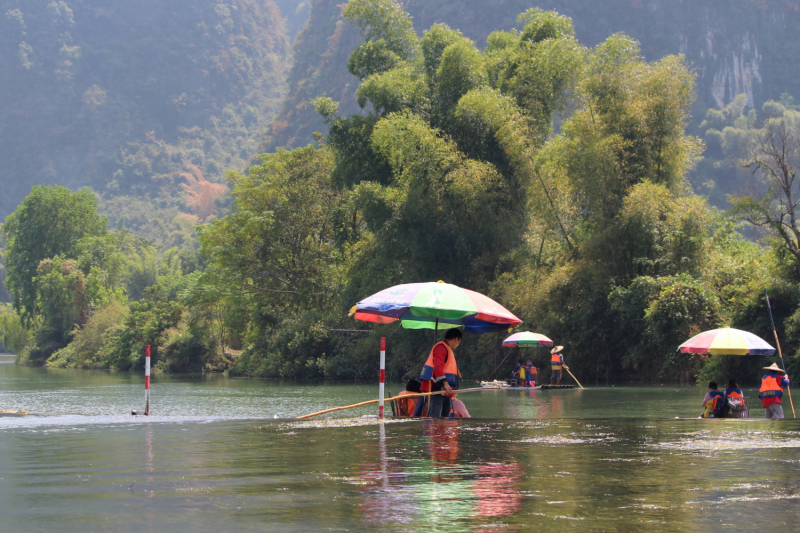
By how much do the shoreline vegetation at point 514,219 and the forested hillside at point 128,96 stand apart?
385 feet

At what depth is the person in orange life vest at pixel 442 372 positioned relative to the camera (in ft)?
36.9

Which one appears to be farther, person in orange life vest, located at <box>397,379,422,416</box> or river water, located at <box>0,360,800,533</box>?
person in orange life vest, located at <box>397,379,422,416</box>

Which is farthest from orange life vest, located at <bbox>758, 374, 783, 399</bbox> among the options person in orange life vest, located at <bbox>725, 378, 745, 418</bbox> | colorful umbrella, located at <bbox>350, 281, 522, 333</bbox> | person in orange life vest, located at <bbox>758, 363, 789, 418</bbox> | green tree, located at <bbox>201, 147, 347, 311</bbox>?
green tree, located at <bbox>201, 147, 347, 311</bbox>

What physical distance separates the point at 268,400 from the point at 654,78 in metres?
17.7

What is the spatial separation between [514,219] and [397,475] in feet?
90.0

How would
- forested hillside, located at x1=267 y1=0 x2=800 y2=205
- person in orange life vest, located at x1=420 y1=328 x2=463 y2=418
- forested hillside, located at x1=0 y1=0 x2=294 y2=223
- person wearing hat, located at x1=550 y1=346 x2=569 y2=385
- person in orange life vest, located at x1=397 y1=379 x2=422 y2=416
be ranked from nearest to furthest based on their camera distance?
1. person in orange life vest, located at x1=420 y1=328 x2=463 y2=418
2. person in orange life vest, located at x1=397 y1=379 x2=422 y2=416
3. person wearing hat, located at x1=550 y1=346 x2=569 y2=385
4. forested hillside, located at x1=267 y1=0 x2=800 y2=205
5. forested hillside, located at x1=0 y1=0 x2=294 y2=223

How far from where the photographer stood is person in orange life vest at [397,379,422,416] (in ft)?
41.1

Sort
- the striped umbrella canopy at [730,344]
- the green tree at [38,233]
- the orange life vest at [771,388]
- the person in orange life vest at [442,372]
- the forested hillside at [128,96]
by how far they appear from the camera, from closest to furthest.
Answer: the person in orange life vest at [442,372], the orange life vest at [771,388], the striped umbrella canopy at [730,344], the green tree at [38,233], the forested hillside at [128,96]

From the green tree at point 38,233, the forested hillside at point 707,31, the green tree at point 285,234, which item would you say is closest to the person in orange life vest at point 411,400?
the green tree at point 285,234

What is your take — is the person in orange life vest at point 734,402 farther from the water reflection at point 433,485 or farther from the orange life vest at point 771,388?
the water reflection at point 433,485

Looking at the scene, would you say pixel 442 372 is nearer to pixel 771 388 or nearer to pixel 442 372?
pixel 442 372

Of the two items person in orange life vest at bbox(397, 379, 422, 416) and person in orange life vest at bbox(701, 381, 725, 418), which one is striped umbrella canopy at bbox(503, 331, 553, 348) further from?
person in orange life vest at bbox(397, 379, 422, 416)

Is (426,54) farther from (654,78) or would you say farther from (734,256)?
(734,256)

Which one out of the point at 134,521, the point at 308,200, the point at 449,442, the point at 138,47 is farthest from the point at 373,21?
the point at 138,47
